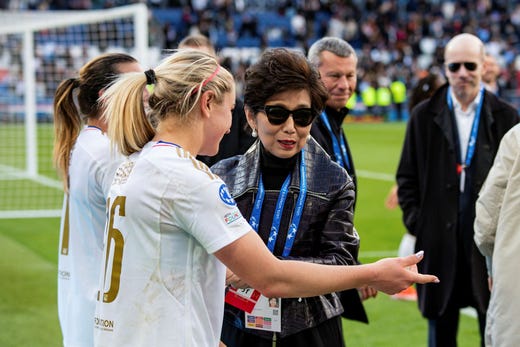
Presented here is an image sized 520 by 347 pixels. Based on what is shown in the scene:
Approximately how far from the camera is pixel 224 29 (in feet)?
142

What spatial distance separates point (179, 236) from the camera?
277cm

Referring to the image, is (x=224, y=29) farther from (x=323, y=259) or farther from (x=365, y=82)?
(x=323, y=259)

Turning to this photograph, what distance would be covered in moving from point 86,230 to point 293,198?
0.99 metres

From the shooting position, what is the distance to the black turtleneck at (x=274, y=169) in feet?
12.1

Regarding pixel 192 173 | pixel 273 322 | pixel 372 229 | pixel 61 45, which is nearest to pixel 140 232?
pixel 192 173

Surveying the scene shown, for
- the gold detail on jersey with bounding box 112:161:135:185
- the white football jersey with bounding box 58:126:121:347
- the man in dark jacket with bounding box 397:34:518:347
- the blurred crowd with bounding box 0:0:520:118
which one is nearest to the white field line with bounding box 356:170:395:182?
the man in dark jacket with bounding box 397:34:518:347

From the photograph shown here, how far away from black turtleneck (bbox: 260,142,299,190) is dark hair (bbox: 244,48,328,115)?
22 cm

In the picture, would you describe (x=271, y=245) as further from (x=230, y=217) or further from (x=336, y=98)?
(x=336, y=98)

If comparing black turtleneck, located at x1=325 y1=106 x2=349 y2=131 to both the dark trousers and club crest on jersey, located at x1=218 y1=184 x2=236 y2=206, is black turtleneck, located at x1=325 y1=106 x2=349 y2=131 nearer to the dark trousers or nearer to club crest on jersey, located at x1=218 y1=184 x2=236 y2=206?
the dark trousers

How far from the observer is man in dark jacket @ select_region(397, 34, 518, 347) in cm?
589

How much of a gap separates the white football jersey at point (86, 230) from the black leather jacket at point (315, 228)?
637 mm

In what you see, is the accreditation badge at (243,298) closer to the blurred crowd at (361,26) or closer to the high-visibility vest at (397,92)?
the blurred crowd at (361,26)

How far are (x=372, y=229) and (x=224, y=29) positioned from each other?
106 ft

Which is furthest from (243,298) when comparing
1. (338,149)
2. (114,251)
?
(338,149)
